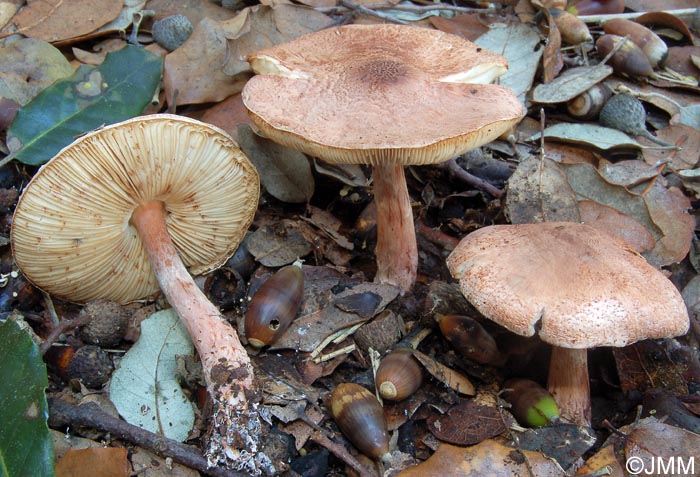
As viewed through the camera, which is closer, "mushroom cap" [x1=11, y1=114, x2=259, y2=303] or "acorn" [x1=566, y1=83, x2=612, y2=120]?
"mushroom cap" [x1=11, y1=114, x2=259, y2=303]

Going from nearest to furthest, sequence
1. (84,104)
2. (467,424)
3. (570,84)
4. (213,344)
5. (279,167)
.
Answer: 1. (467,424)
2. (213,344)
3. (84,104)
4. (279,167)
5. (570,84)

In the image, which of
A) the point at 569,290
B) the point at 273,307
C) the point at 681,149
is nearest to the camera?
the point at 569,290

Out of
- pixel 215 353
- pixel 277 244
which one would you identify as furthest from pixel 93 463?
pixel 277 244

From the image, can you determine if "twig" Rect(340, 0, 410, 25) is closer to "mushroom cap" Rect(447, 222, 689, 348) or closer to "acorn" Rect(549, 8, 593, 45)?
"acorn" Rect(549, 8, 593, 45)

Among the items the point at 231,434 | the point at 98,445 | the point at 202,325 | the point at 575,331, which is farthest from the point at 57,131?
the point at 575,331

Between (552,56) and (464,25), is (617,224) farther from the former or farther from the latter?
(464,25)

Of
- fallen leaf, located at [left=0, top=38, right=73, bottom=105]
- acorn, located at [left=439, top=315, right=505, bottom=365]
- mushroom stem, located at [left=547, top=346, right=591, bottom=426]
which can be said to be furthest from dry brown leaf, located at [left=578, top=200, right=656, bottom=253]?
fallen leaf, located at [left=0, top=38, right=73, bottom=105]
